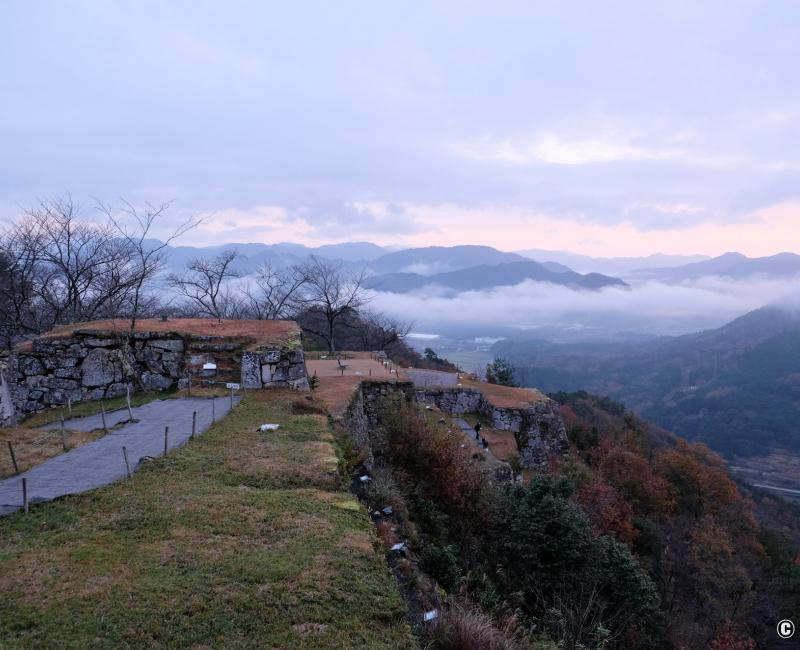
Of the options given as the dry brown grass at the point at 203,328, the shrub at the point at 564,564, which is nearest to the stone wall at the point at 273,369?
the dry brown grass at the point at 203,328

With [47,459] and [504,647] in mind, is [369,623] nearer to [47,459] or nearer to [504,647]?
[504,647]

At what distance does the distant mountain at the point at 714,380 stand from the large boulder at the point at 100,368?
211ft

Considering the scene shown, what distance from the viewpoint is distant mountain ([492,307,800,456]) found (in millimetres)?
100188

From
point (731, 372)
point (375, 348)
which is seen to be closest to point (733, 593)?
point (375, 348)

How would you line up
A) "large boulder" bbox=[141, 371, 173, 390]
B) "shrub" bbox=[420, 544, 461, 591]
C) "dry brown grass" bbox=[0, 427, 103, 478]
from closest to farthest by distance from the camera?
"shrub" bbox=[420, 544, 461, 591] < "dry brown grass" bbox=[0, 427, 103, 478] < "large boulder" bbox=[141, 371, 173, 390]

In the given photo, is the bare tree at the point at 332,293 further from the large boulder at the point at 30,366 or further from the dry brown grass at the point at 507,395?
the large boulder at the point at 30,366

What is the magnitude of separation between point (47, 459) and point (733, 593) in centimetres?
2622

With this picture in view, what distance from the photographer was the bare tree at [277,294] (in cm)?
3587

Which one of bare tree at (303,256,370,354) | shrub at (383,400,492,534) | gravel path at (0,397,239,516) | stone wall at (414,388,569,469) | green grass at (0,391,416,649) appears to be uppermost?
bare tree at (303,256,370,354)

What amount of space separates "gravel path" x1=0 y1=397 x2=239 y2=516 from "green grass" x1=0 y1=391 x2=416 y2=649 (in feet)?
1.79

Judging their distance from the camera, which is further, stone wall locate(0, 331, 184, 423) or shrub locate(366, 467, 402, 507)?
stone wall locate(0, 331, 184, 423)

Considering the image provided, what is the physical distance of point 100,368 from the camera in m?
15.3

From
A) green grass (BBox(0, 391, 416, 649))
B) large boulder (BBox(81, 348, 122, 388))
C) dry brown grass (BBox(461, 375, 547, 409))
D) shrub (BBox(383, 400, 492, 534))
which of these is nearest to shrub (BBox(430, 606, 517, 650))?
green grass (BBox(0, 391, 416, 649))

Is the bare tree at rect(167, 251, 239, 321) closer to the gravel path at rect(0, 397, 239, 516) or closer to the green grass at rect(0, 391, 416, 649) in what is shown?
the gravel path at rect(0, 397, 239, 516)
